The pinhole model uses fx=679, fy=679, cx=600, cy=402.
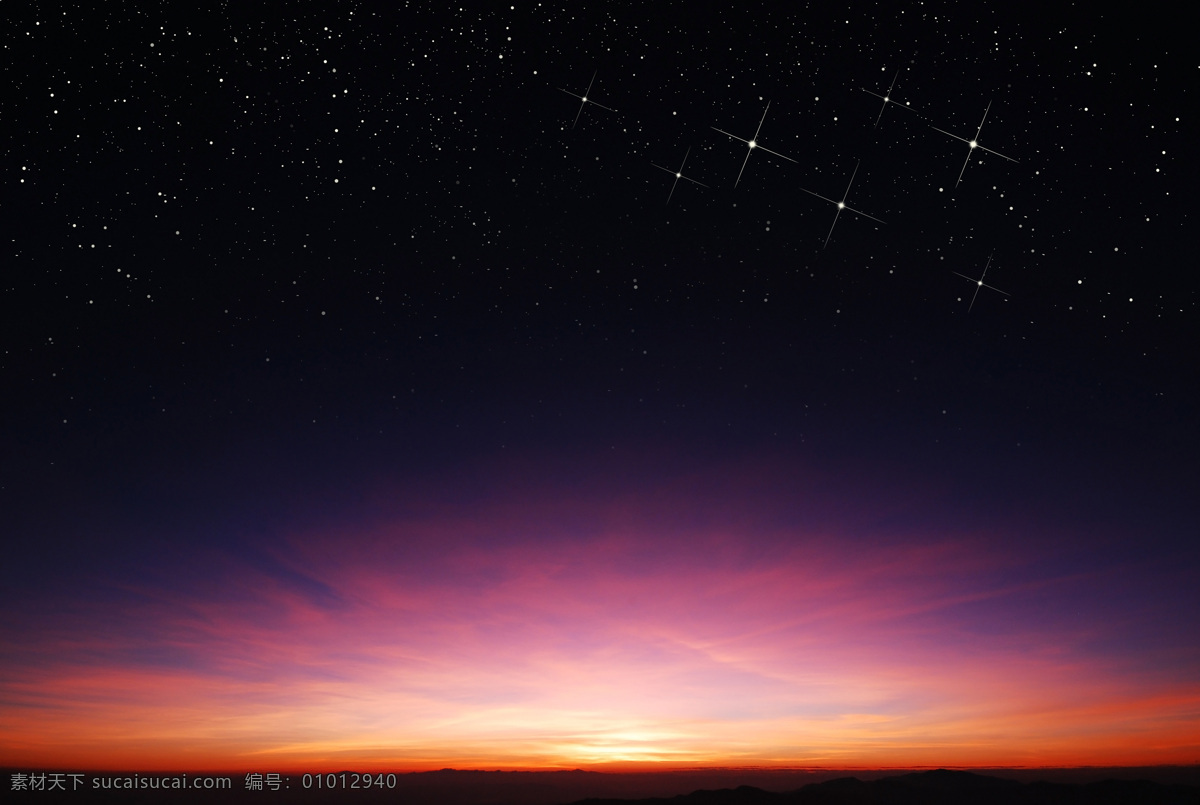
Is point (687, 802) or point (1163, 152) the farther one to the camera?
point (687, 802)

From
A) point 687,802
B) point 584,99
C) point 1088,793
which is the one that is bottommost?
point 1088,793

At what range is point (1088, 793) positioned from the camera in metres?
29.6

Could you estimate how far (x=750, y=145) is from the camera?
862 cm

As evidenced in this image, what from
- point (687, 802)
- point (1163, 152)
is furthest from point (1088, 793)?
point (1163, 152)

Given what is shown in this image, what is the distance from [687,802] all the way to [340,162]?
82.3ft

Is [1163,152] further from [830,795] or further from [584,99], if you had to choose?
[830,795]

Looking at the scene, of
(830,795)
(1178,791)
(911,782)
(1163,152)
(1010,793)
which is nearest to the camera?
(1163,152)

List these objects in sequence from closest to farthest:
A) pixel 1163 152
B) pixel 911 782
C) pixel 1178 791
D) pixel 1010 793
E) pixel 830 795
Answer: pixel 1163 152, pixel 830 795, pixel 1178 791, pixel 911 782, pixel 1010 793

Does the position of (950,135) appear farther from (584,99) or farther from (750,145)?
(584,99)

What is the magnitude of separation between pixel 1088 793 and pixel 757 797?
55.3ft

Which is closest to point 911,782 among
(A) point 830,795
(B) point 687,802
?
(A) point 830,795

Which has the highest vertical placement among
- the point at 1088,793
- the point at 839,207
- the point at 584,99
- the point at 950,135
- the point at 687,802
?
the point at 584,99

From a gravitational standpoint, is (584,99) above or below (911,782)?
above

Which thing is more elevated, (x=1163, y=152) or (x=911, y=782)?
(x=1163, y=152)
